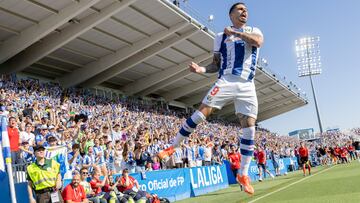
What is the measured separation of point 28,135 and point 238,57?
31.1 ft

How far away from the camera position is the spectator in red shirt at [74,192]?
10266mm

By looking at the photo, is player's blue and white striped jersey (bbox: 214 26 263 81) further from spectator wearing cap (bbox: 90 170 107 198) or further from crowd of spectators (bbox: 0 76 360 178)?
spectator wearing cap (bbox: 90 170 107 198)

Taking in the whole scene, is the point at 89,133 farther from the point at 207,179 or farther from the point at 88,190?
the point at 207,179

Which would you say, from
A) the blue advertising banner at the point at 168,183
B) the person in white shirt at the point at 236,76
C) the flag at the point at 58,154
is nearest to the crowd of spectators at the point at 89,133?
the flag at the point at 58,154

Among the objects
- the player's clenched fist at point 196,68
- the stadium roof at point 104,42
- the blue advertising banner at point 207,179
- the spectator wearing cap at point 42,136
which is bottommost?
the blue advertising banner at point 207,179

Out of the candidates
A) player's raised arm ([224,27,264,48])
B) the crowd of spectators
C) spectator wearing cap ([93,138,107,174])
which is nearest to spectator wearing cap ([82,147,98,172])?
the crowd of spectators

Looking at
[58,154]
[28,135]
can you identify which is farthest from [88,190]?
[28,135]

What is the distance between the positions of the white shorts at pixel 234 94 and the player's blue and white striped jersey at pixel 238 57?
0.09 m

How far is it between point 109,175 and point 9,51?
17.6 m

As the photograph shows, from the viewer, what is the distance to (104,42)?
3172cm

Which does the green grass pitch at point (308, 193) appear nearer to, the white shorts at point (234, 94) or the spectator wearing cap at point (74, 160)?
the white shorts at point (234, 94)

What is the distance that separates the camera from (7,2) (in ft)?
77.8

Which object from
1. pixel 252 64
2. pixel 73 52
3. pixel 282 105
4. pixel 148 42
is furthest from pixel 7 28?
pixel 282 105

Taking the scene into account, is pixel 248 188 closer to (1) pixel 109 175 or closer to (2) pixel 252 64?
(2) pixel 252 64
